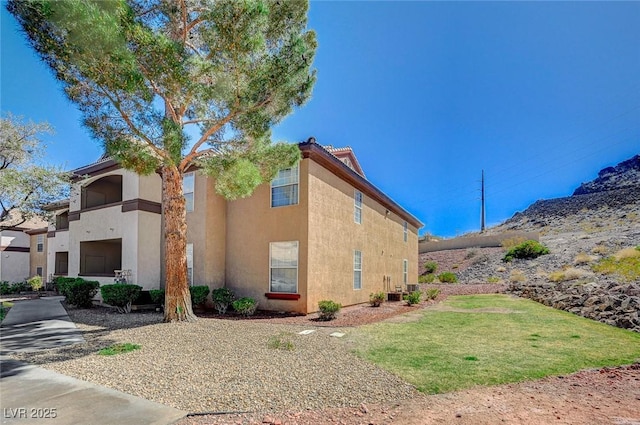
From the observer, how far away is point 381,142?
24.5m

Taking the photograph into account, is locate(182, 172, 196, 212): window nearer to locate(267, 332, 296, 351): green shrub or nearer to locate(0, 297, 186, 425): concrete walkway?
locate(0, 297, 186, 425): concrete walkway

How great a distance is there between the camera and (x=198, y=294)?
41.0 ft

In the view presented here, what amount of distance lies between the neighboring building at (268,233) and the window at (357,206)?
0.16 ft

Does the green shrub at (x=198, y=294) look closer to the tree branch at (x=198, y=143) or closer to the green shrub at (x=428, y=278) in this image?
the tree branch at (x=198, y=143)

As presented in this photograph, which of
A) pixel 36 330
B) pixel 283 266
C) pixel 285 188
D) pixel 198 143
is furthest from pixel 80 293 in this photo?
pixel 285 188

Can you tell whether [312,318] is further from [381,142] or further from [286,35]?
[381,142]

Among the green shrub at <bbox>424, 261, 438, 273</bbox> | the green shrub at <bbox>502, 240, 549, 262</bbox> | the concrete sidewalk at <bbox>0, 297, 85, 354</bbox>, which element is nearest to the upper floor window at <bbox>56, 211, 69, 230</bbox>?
the concrete sidewalk at <bbox>0, 297, 85, 354</bbox>

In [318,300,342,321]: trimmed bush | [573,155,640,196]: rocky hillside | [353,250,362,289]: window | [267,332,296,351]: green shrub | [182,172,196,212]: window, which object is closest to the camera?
[267,332,296,351]: green shrub

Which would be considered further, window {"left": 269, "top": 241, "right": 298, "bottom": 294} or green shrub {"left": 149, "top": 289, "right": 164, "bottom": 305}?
green shrub {"left": 149, "top": 289, "right": 164, "bottom": 305}

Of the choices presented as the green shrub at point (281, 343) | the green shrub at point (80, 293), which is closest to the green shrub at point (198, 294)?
the green shrub at point (80, 293)

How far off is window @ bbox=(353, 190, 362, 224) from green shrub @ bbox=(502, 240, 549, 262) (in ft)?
70.5

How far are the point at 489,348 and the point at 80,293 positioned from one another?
15353 millimetres

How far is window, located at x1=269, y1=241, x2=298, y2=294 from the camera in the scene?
12.1 meters

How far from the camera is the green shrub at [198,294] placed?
12.5 metres
